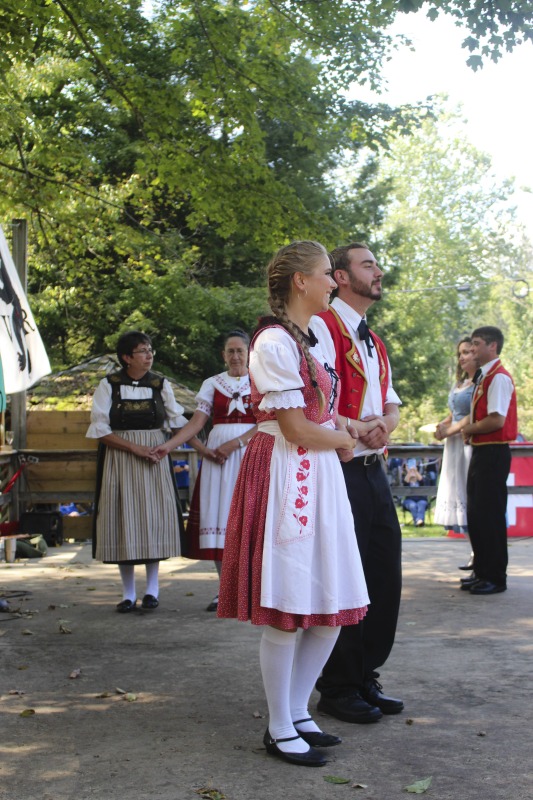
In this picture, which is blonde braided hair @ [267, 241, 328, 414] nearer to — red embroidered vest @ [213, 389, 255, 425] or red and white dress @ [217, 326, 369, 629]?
red and white dress @ [217, 326, 369, 629]

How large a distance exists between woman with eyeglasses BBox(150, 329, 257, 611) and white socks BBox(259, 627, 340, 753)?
3.35m

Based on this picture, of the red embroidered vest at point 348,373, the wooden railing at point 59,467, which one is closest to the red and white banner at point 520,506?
the wooden railing at point 59,467

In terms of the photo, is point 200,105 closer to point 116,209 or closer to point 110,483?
point 116,209

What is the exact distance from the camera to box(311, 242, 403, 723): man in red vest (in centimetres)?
445

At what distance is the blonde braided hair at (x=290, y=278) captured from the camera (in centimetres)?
389

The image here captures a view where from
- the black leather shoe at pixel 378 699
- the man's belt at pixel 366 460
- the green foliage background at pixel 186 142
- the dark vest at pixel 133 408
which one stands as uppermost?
the green foliage background at pixel 186 142

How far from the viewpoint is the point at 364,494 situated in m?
4.49

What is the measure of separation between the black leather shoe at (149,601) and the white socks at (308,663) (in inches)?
137

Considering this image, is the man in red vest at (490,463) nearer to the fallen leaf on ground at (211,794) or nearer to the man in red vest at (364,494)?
the man in red vest at (364,494)

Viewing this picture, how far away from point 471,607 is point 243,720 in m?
3.37

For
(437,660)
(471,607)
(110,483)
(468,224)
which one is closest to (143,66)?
(110,483)

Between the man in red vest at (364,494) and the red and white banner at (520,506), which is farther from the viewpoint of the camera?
the red and white banner at (520,506)

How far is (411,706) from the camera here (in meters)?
4.62

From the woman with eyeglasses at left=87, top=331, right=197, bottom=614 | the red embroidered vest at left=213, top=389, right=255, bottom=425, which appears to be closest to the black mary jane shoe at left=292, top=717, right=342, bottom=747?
the woman with eyeglasses at left=87, top=331, right=197, bottom=614
